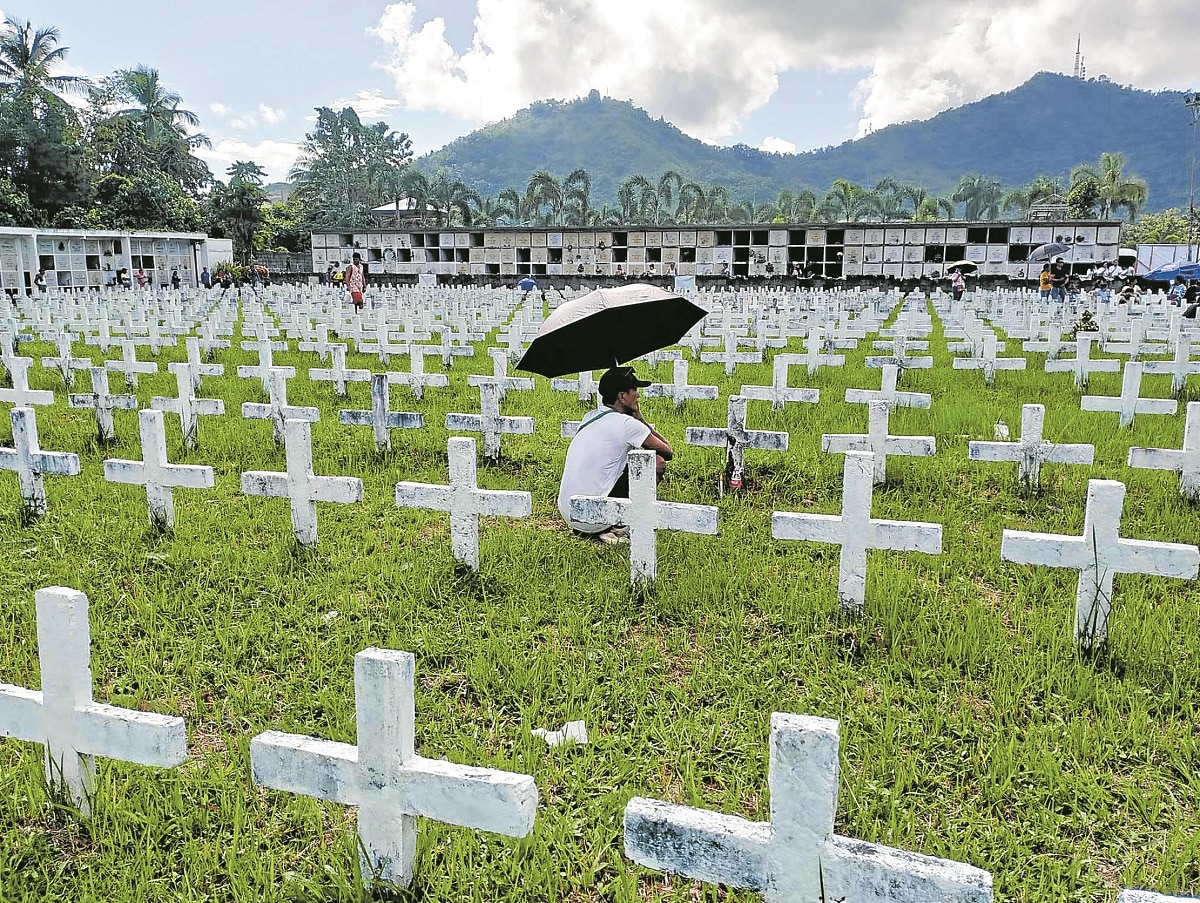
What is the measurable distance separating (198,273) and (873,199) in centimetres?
4349

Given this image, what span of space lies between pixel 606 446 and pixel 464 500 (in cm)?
88

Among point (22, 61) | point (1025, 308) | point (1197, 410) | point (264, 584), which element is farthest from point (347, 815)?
point (22, 61)

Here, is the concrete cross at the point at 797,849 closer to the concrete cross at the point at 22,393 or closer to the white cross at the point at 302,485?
the white cross at the point at 302,485

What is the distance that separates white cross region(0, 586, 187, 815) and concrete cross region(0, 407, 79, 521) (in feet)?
10.3

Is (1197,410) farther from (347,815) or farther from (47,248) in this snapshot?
(47,248)

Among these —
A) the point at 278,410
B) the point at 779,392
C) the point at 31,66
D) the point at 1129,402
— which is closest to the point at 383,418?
the point at 278,410

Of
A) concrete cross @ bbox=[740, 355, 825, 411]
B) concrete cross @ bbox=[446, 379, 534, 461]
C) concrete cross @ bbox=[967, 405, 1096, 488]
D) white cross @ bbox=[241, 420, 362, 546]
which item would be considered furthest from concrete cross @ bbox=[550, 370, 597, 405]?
white cross @ bbox=[241, 420, 362, 546]

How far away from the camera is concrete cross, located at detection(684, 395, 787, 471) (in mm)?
5430

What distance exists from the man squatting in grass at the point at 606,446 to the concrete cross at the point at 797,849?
307 cm

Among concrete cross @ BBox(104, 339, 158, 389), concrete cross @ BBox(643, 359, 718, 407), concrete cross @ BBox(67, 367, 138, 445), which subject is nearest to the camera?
concrete cross @ BBox(67, 367, 138, 445)

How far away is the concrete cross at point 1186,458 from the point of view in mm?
4898

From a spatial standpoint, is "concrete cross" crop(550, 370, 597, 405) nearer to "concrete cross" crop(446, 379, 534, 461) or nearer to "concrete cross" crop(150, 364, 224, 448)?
"concrete cross" crop(446, 379, 534, 461)

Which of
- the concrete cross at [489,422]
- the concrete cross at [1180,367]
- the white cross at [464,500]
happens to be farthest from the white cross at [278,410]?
the concrete cross at [1180,367]

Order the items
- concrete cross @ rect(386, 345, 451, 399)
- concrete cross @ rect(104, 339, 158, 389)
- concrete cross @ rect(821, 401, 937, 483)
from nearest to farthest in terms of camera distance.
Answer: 1. concrete cross @ rect(821, 401, 937, 483)
2. concrete cross @ rect(386, 345, 451, 399)
3. concrete cross @ rect(104, 339, 158, 389)
